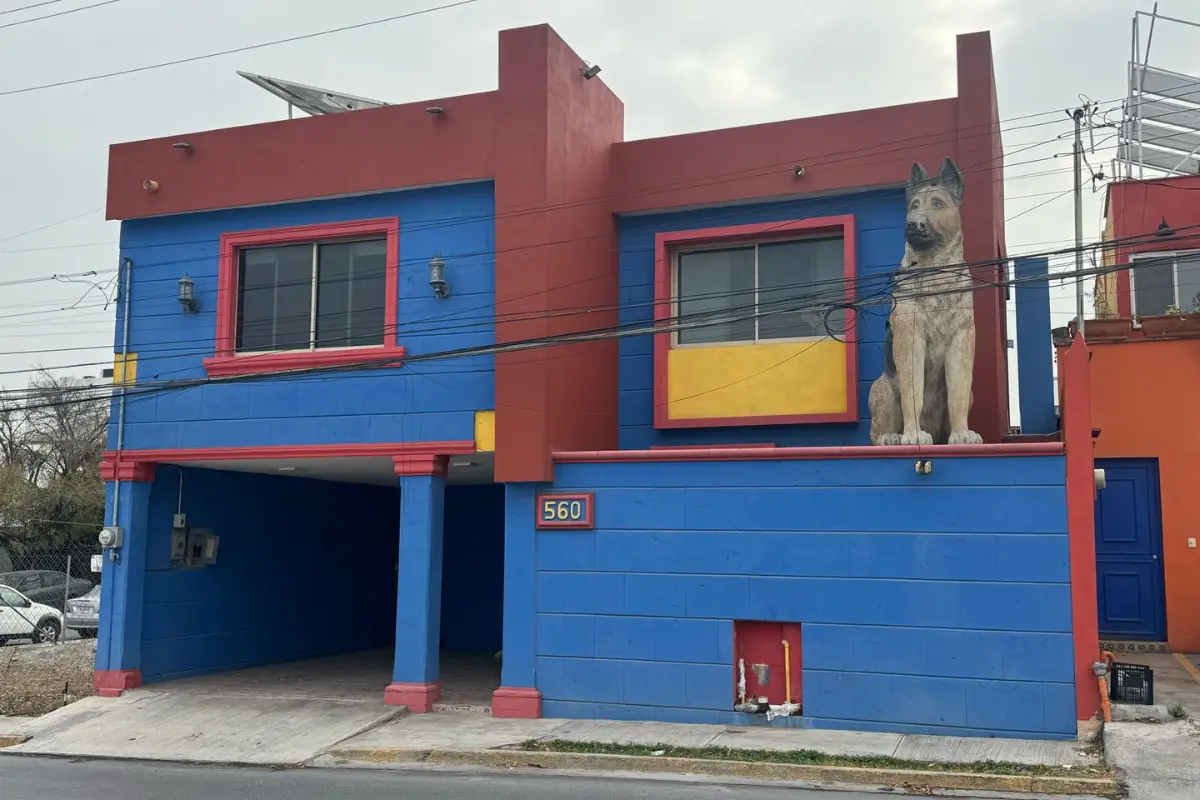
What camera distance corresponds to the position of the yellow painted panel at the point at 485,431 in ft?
41.7

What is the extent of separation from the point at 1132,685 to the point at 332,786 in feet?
23.6

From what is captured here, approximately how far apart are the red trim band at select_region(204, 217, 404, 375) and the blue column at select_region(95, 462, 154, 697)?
1868 millimetres

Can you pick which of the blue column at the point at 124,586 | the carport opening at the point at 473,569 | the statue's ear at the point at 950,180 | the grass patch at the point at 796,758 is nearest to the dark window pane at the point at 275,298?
the blue column at the point at 124,586

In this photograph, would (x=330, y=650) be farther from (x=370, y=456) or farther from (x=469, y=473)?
(x=370, y=456)

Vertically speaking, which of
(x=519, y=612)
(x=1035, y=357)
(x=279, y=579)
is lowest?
(x=519, y=612)

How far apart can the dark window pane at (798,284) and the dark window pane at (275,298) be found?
5.54 meters

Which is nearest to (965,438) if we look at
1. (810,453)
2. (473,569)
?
(810,453)

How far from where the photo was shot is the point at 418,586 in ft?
42.0

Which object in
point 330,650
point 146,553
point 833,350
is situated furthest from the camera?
point 330,650

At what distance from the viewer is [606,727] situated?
11.5m

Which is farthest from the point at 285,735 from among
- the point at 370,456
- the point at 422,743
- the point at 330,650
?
the point at 330,650

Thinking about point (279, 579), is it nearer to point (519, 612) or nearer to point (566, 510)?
point (519, 612)

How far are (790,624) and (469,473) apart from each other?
5.77 meters

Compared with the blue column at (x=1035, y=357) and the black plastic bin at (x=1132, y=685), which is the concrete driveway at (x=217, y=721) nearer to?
the black plastic bin at (x=1132, y=685)
